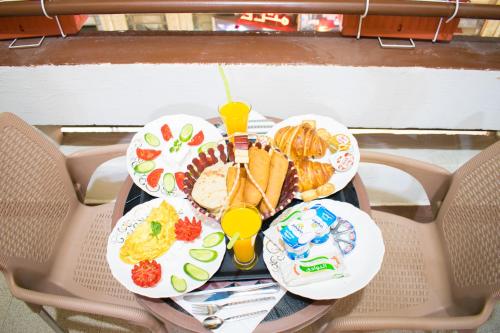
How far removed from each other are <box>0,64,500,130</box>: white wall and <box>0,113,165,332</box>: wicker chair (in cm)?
55

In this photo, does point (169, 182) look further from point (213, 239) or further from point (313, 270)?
point (313, 270)

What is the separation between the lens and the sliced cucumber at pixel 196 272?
106 cm

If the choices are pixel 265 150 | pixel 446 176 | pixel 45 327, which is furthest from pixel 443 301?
pixel 45 327

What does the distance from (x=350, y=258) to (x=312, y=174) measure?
33 centimetres

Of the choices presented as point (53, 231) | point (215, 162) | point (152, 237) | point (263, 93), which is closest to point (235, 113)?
point (215, 162)

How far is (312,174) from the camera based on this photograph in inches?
50.3

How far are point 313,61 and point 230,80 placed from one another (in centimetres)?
45

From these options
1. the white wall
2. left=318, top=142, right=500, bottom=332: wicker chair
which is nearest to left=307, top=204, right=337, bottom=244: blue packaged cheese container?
left=318, top=142, right=500, bottom=332: wicker chair

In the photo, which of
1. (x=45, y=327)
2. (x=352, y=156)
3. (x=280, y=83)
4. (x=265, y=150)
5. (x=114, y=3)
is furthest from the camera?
(x=280, y=83)

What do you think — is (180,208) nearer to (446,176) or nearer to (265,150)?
(265,150)

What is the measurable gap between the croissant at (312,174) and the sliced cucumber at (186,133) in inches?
18.7

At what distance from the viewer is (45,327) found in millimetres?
1776

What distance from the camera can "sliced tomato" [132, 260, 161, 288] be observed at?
105 cm

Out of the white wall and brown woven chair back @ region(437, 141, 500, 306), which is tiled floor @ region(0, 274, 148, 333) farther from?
brown woven chair back @ region(437, 141, 500, 306)
